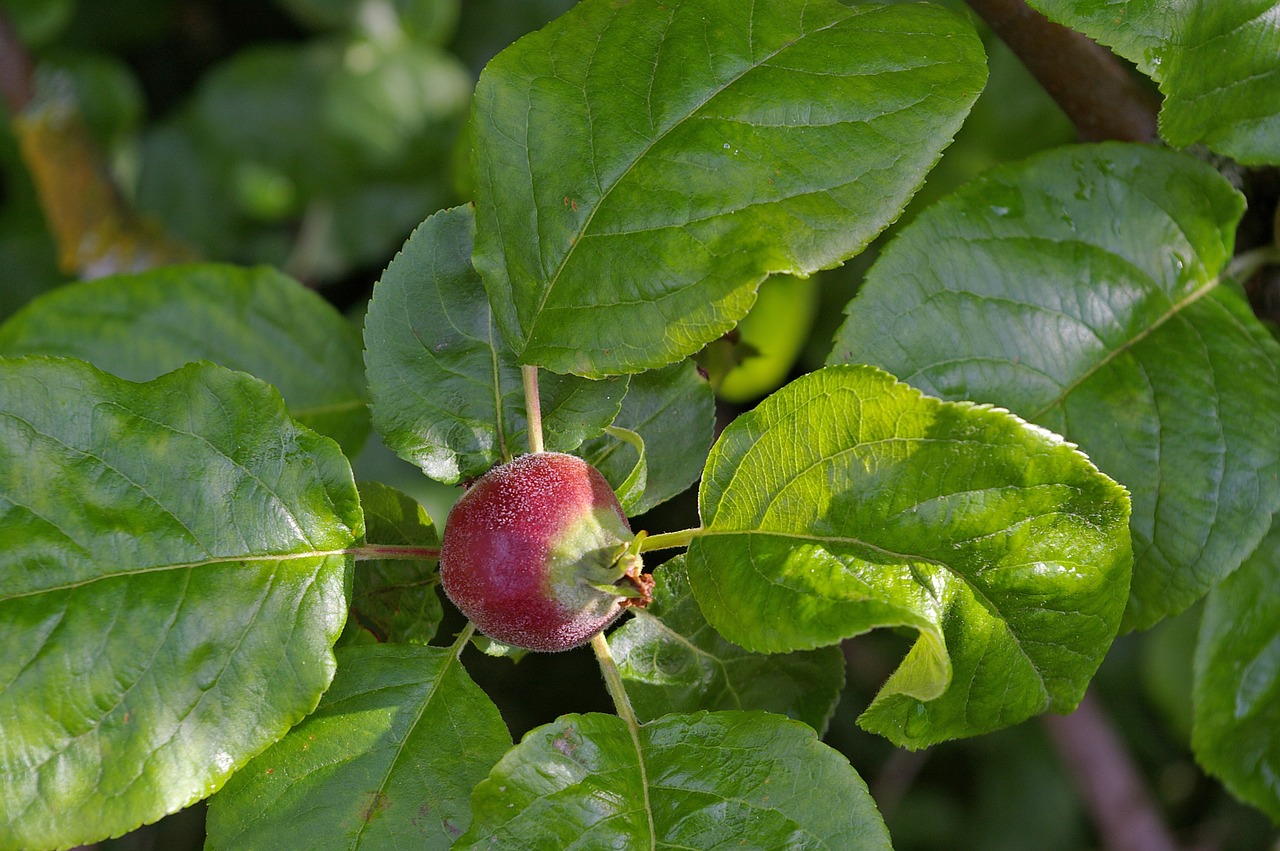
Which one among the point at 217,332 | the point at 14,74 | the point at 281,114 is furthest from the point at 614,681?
the point at 14,74

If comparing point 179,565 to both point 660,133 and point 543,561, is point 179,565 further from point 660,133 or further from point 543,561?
point 660,133

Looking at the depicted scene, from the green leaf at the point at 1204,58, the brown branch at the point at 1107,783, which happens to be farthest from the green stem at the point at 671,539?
the brown branch at the point at 1107,783

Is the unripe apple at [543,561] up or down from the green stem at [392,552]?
up

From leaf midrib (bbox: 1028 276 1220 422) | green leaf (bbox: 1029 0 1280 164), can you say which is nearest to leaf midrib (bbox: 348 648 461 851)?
leaf midrib (bbox: 1028 276 1220 422)

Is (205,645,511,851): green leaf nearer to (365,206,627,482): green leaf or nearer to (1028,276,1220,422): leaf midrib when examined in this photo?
(365,206,627,482): green leaf

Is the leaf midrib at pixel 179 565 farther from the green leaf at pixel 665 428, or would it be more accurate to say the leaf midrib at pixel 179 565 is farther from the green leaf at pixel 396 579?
the green leaf at pixel 665 428

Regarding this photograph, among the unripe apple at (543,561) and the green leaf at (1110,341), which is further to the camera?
the green leaf at (1110,341)

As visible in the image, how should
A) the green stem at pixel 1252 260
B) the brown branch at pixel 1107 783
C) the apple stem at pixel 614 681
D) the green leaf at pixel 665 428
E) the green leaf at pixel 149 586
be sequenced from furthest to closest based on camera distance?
the brown branch at pixel 1107 783, the green stem at pixel 1252 260, the green leaf at pixel 665 428, the apple stem at pixel 614 681, the green leaf at pixel 149 586
